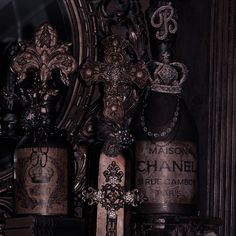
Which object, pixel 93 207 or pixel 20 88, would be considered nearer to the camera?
pixel 93 207

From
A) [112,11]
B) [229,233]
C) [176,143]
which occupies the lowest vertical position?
[229,233]

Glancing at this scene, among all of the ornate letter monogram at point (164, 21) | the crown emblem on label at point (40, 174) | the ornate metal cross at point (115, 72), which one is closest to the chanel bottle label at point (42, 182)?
the crown emblem on label at point (40, 174)

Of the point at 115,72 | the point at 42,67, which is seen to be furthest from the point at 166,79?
the point at 42,67

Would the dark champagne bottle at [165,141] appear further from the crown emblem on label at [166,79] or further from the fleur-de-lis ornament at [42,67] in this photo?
the fleur-de-lis ornament at [42,67]

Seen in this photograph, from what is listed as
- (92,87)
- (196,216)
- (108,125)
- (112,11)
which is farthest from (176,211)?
(112,11)

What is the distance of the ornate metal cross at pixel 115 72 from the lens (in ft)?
4.55

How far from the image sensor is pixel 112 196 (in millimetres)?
1343

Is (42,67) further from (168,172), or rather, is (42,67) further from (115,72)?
(168,172)

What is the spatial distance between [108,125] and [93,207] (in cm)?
12

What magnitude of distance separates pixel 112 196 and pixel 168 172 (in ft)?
0.30

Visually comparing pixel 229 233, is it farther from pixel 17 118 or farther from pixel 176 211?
pixel 17 118

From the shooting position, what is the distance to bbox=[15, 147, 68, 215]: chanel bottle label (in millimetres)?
1339

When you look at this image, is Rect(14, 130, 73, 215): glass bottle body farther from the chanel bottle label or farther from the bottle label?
the bottle label

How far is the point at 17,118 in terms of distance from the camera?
1.47 meters
